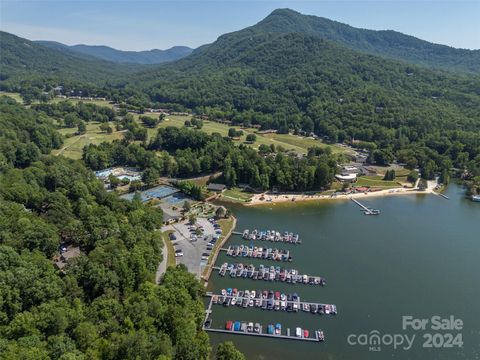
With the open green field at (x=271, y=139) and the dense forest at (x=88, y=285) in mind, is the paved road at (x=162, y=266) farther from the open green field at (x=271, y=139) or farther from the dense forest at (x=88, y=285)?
the open green field at (x=271, y=139)

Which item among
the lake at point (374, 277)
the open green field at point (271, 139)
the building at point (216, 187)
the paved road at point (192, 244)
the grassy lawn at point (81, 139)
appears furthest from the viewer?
the open green field at point (271, 139)

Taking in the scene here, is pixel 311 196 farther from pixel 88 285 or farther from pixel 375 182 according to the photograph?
pixel 88 285

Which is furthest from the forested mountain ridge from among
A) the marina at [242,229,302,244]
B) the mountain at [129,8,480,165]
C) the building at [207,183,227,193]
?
the mountain at [129,8,480,165]

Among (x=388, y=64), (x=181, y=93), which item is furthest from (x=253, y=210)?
(x=388, y=64)

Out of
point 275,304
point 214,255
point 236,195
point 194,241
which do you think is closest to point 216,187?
point 236,195

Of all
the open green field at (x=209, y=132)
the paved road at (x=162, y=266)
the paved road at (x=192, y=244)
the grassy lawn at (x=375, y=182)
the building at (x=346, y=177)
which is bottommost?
the paved road at (x=192, y=244)

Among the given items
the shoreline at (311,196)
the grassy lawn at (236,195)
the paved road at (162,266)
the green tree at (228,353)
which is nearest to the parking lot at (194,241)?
the paved road at (162,266)

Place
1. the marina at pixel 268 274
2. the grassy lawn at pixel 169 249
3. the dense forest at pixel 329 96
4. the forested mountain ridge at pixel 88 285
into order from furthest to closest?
the dense forest at pixel 329 96
the grassy lawn at pixel 169 249
the marina at pixel 268 274
the forested mountain ridge at pixel 88 285

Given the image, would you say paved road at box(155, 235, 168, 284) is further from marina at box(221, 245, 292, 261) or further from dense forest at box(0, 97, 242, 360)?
marina at box(221, 245, 292, 261)
